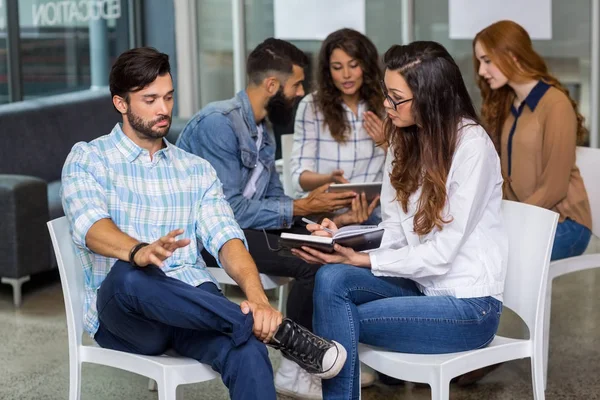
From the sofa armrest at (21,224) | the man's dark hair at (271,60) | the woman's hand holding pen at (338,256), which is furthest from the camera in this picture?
the sofa armrest at (21,224)

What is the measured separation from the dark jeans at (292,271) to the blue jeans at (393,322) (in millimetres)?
545

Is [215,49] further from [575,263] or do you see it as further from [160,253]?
[160,253]

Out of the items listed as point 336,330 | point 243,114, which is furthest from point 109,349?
point 243,114

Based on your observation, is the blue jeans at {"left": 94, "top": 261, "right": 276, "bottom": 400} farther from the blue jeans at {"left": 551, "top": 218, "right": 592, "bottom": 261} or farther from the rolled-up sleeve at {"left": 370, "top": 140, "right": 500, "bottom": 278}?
the blue jeans at {"left": 551, "top": 218, "right": 592, "bottom": 261}

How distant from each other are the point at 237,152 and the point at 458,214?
42.6 inches

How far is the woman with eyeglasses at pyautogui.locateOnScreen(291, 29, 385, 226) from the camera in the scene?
402 centimetres

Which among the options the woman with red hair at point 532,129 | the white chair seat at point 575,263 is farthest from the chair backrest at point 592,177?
the white chair seat at point 575,263

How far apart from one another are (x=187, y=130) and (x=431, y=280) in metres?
1.22

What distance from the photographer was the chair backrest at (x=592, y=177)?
3705 millimetres

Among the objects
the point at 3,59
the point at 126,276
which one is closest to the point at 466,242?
the point at 126,276

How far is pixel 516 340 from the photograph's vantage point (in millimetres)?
2783

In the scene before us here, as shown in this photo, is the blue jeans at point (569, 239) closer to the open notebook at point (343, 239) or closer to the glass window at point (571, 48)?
the open notebook at point (343, 239)

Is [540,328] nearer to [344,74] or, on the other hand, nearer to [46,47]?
[344,74]

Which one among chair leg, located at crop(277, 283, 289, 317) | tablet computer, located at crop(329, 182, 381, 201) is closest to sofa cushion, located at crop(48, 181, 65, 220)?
chair leg, located at crop(277, 283, 289, 317)
